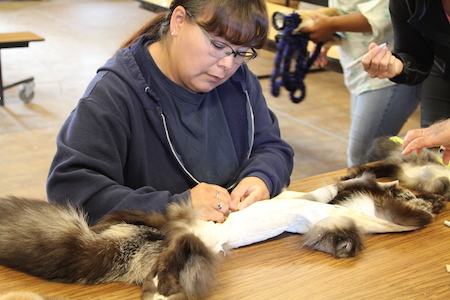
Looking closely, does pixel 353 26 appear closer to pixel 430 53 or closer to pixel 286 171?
pixel 430 53

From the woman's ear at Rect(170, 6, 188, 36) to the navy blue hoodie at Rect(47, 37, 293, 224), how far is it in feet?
0.42

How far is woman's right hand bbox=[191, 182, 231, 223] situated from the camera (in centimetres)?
112

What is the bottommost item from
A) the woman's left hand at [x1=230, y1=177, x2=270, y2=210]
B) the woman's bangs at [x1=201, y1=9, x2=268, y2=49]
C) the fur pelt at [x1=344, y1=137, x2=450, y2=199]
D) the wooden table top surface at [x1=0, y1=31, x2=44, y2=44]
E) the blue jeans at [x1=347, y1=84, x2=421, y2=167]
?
the wooden table top surface at [x1=0, y1=31, x2=44, y2=44]

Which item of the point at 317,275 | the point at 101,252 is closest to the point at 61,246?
the point at 101,252

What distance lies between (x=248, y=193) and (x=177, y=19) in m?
0.47

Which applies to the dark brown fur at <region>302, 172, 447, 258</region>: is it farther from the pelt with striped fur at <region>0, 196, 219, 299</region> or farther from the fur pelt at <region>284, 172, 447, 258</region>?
the pelt with striped fur at <region>0, 196, 219, 299</region>

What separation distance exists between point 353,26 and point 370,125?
42 centimetres

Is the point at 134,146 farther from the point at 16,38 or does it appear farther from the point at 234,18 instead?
the point at 16,38

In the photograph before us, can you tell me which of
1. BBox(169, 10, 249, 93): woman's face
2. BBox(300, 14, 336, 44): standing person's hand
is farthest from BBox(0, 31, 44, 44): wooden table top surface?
BBox(169, 10, 249, 93): woman's face

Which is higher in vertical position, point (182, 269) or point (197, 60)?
point (197, 60)

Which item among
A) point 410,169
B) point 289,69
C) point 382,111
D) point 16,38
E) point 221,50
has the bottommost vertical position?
point 16,38

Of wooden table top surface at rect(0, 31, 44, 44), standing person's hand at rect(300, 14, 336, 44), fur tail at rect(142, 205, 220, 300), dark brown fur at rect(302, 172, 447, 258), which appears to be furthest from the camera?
wooden table top surface at rect(0, 31, 44, 44)

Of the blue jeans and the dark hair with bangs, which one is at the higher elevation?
the dark hair with bangs

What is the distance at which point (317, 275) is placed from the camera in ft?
3.27
